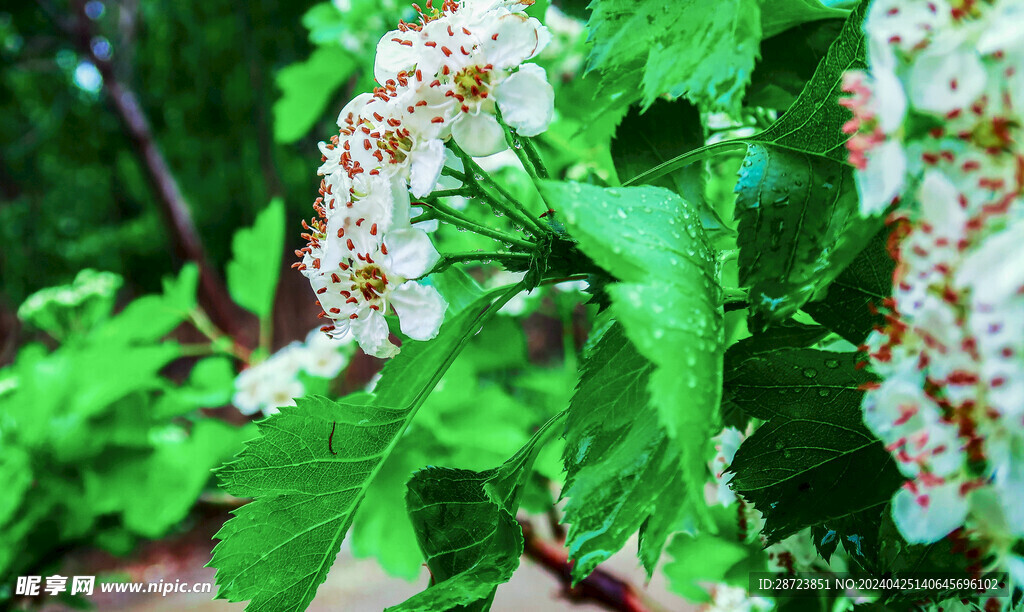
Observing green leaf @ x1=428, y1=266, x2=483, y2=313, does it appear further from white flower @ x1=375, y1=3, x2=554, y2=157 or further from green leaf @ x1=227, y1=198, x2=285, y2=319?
green leaf @ x1=227, y1=198, x2=285, y2=319

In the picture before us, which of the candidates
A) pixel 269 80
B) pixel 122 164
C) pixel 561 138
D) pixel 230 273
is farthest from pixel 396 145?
pixel 122 164

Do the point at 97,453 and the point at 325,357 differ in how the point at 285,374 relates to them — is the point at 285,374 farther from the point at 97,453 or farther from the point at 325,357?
the point at 97,453

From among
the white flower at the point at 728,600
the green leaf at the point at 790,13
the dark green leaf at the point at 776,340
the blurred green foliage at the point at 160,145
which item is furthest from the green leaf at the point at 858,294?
the blurred green foliage at the point at 160,145

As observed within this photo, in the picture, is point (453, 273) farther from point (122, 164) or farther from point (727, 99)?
point (122, 164)

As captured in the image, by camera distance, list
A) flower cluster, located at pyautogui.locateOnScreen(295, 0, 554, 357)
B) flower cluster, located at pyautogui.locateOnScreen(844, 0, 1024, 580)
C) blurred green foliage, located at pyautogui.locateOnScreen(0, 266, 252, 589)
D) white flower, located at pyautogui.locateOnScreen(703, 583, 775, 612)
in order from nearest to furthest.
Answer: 1. flower cluster, located at pyautogui.locateOnScreen(844, 0, 1024, 580)
2. flower cluster, located at pyautogui.locateOnScreen(295, 0, 554, 357)
3. white flower, located at pyautogui.locateOnScreen(703, 583, 775, 612)
4. blurred green foliage, located at pyautogui.locateOnScreen(0, 266, 252, 589)

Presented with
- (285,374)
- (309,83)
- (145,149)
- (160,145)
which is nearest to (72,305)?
(285,374)

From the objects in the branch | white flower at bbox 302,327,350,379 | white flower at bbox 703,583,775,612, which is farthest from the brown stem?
white flower at bbox 703,583,775,612

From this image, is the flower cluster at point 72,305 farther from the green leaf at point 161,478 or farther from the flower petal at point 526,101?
the flower petal at point 526,101

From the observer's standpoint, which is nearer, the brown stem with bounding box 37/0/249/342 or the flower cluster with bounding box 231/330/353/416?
the flower cluster with bounding box 231/330/353/416
